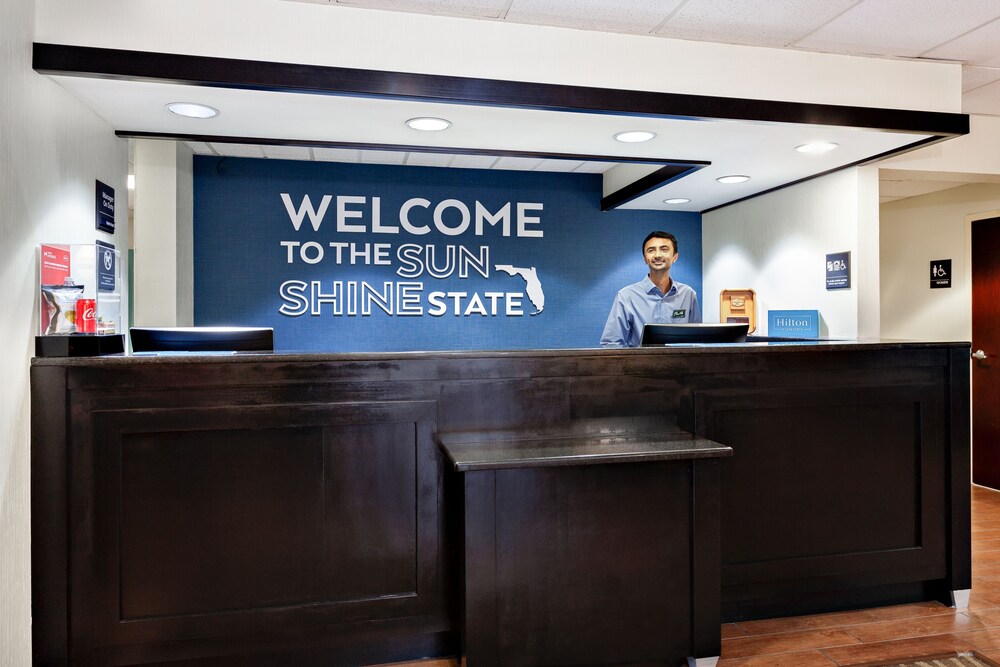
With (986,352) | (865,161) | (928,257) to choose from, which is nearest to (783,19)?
(865,161)

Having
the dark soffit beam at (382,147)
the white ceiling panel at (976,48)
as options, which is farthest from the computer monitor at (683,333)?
the white ceiling panel at (976,48)

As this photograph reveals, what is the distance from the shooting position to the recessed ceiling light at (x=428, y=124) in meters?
3.25

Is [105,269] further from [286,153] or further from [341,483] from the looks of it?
[286,153]

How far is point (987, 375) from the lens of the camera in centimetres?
535

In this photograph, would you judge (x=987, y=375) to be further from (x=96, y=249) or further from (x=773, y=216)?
(x=96, y=249)

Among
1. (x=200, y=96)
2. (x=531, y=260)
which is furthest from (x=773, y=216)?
(x=200, y=96)

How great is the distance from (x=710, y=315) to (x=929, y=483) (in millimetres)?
2996

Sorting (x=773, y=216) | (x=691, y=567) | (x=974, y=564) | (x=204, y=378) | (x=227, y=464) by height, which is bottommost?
(x=974, y=564)

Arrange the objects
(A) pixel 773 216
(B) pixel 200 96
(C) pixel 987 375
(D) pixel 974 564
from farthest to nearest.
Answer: (C) pixel 987 375 → (A) pixel 773 216 → (D) pixel 974 564 → (B) pixel 200 96

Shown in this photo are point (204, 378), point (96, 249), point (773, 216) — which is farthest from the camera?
point (773, 216)

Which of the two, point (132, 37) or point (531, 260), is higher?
point (132, 37)

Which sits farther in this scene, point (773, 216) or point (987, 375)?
point (987, 375)

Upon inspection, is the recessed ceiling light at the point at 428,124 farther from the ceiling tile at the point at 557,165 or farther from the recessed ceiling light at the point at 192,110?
the ceiling tile at the point at 557,165

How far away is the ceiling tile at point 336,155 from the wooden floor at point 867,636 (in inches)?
142
